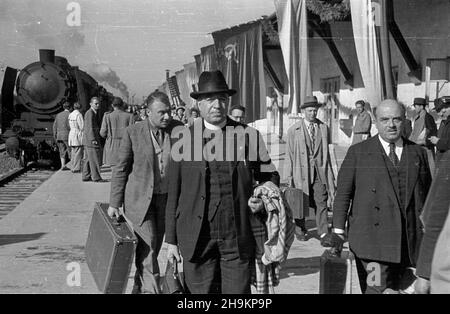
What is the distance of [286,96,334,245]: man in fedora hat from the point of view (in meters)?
7.26

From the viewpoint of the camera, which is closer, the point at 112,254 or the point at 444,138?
the point at 112,254

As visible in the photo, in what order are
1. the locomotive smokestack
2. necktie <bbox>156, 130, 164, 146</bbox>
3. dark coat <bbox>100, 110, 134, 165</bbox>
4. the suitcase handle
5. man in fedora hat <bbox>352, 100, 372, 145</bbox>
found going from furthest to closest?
the locomotive smokestack, dark coat <bbox>100, 110, 134, 165</bbox>, man in fedora hat <bbox>352, 100, 372, 145</bbox>, necktie <bbox>156, 130, 164, 146</bbox>, the suitcase handle

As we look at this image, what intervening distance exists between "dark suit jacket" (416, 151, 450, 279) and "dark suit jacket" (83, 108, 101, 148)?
10620 mm

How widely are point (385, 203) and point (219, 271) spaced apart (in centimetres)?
109

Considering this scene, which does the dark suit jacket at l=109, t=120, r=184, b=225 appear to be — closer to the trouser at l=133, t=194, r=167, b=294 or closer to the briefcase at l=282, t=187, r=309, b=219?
the trouser at l=133, t=194, r=167, b=294

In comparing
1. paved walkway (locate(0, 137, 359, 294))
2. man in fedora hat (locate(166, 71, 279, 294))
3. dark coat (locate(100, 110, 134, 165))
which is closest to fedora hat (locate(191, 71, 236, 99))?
man in fedora hat (locate(166, 71, 279, 294))

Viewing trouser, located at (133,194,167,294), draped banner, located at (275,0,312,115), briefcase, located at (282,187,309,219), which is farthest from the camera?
draped banner, located at (275,0,312,115)

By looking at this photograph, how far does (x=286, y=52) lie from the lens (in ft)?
25.3

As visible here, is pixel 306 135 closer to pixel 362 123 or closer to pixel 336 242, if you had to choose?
pixel 336 242

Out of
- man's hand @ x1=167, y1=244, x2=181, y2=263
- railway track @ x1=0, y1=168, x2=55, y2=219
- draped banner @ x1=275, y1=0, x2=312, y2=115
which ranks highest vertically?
draped banner @ x1=275, y1=0, x2=312, y2=115

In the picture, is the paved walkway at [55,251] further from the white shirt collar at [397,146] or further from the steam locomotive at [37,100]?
the steam locomotive at [37,100]

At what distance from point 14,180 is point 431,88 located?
9133 mm

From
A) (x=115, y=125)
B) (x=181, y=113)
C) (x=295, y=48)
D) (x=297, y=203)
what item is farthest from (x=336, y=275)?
(x=181, y=113)

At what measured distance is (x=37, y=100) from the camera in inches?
697
